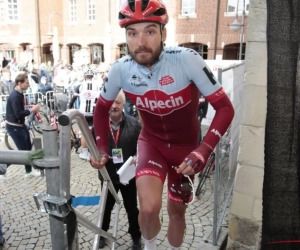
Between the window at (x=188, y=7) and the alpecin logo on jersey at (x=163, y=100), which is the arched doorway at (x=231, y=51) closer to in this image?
the window at (x=188, y=7)

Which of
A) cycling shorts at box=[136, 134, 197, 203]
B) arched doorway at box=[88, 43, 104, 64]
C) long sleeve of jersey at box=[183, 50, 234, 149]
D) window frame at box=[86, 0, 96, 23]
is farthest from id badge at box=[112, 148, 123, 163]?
window frame at box=[86, 0, 96, 23]

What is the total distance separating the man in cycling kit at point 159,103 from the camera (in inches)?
81.3

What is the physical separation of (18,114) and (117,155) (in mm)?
3211

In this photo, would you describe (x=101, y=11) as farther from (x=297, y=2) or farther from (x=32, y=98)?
(x=297, y=2)

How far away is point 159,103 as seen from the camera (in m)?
2.19

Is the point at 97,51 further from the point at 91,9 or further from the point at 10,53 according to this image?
the point at 10,53

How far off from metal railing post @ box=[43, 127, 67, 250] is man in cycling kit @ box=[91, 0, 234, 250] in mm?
898

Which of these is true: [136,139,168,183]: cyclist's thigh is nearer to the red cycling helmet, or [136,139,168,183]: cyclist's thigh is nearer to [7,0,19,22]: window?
the red cycling helmet

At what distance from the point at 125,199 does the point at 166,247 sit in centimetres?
70

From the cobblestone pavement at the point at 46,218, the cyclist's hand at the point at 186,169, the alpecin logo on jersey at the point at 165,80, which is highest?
the alpecin logo on jersey at the point at 165,80

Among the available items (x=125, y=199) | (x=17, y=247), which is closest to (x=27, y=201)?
(x=17, y=247)

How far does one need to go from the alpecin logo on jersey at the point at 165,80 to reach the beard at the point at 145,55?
0.47 feet

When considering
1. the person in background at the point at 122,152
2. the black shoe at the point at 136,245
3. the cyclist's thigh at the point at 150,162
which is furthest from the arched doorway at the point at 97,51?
the cyclist's thigh at the point at 150,162

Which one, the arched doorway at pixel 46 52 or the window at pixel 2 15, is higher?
the window at pixel 2 15
